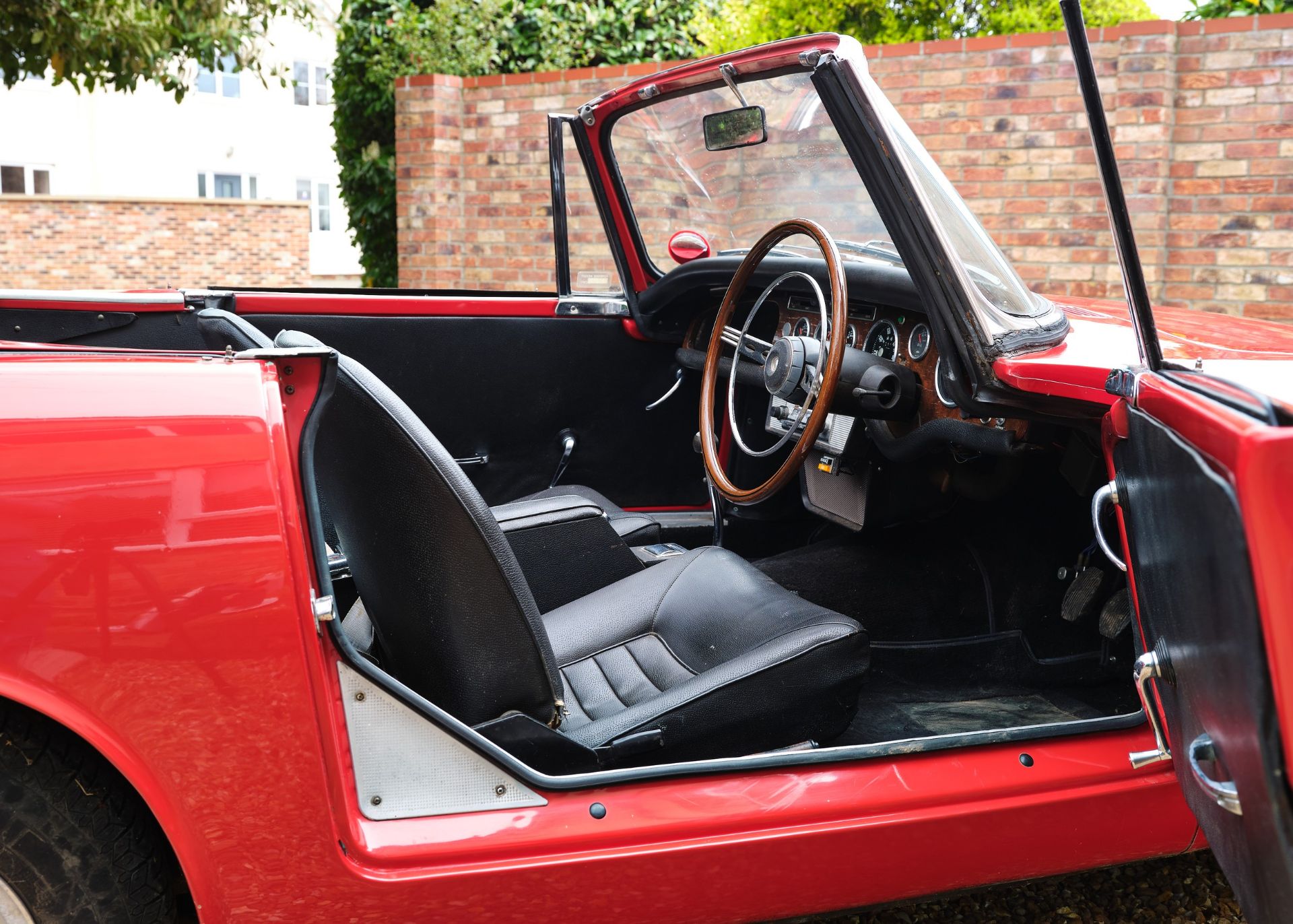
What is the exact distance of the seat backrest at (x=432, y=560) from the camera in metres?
1.63

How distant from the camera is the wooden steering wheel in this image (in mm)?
2246

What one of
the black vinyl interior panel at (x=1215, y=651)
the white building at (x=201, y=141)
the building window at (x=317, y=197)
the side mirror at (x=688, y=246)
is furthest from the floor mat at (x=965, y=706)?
the building window at (x=317, y=197)

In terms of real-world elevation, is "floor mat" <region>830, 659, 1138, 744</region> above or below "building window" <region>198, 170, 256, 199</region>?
below

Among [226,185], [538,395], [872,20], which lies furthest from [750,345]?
[226,185]

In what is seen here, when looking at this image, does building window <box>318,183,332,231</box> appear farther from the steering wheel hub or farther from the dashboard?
the steering wheel hub

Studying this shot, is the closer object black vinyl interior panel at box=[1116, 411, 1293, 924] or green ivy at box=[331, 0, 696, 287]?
black vinyl interior panel at box=[1116, 411, 1293, 924]

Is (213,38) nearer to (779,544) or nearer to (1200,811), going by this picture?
(779,544)

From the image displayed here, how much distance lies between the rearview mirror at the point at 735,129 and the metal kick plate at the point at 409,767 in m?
1.72

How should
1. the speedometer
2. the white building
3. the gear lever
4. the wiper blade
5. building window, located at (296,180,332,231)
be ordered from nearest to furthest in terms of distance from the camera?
1. the wiper blade
2. the speedometer
3. the gear lever
4. the white building
5. building window, located at (296,180,332,231)

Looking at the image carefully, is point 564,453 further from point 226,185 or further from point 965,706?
point 226,185

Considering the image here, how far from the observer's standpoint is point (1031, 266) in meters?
5.96

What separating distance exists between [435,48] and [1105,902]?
676 cm

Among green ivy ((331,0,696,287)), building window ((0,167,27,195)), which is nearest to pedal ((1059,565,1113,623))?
green ivy ((331,0,696,287))

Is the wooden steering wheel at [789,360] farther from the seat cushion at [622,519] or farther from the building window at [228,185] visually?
the building window at [228,185]
